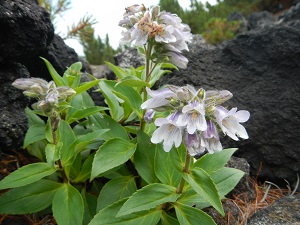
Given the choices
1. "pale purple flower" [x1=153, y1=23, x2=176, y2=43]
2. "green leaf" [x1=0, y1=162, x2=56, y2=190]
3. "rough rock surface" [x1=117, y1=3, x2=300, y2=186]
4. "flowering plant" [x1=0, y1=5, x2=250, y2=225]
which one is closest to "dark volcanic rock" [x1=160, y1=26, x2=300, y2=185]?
"rough rock surface" [x1=117, y1=3, x2=300, y2=186]

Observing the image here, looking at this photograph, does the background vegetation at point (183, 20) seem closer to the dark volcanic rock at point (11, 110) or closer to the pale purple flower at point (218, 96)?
the dark volcanic rock at point (11, 110)

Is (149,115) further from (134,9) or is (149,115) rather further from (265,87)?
(265,87)

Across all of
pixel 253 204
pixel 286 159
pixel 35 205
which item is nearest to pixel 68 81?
pixel 35 205

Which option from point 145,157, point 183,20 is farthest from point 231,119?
point 183,20

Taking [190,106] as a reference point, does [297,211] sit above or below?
below

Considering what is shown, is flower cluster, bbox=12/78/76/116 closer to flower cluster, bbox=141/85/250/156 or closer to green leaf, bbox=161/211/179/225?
flower cluster, bbox=141/85/250/156

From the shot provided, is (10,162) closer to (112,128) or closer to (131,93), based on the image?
(112,128)
